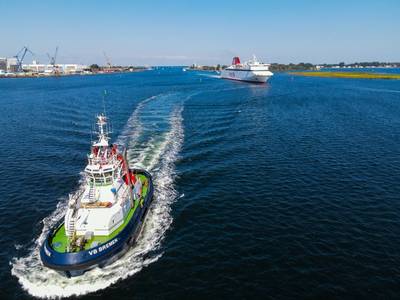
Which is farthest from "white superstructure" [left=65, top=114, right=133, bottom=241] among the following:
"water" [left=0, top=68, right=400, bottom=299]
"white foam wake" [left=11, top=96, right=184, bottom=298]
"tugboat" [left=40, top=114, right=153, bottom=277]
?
"water" [left=0, top=68, right=400, bottom=299]

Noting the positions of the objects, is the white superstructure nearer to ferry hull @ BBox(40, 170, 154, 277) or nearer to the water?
ferry hull @ BBox(40, 170, 154, 277)

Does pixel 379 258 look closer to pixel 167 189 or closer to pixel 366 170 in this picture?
pixel 366 170

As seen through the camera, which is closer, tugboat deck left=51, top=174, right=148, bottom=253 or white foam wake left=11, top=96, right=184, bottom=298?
white foam wake left=11, top=96, right=184, bottom=298

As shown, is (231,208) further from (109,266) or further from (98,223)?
(98,223)

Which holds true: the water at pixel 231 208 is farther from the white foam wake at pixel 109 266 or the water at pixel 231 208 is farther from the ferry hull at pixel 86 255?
the ferry hull at pixel 86 255

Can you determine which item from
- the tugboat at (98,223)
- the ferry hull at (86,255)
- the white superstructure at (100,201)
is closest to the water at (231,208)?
the ferry hull at (86,255)

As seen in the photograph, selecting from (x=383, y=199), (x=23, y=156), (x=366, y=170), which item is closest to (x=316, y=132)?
(x=366, y=170)
